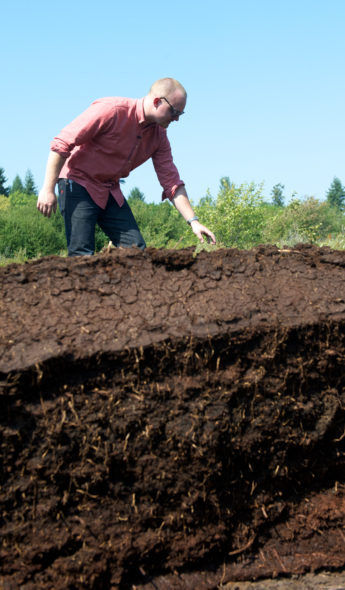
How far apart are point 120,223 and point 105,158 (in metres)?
0.48

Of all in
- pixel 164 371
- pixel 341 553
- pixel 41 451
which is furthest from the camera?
pixel 341 553

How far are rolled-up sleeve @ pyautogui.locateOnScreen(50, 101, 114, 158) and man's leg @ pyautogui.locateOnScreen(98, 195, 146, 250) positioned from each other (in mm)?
531

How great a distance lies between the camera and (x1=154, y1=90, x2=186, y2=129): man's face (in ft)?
10.7

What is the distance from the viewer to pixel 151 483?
218 cm

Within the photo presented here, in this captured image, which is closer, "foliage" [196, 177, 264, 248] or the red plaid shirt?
the red plaid shirt

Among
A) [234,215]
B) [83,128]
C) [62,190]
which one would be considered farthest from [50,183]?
[234,215]

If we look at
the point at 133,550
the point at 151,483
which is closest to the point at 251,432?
the point at 151,483

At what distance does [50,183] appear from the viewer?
319 centimetres

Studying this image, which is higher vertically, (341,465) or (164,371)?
(164,371)

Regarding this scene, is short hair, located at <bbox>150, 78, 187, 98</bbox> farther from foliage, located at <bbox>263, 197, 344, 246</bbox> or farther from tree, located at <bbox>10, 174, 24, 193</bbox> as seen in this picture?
tree, located at <bbox>10, 174, 24, 193</bbox>

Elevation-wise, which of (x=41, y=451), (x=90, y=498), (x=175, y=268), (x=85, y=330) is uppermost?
(x=175, y=268)

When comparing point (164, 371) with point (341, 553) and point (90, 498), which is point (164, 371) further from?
point (341, 553)

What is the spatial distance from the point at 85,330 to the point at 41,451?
0.52 m

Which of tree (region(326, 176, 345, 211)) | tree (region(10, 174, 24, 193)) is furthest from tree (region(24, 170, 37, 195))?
tree (region(326, 176, 345, 211))
